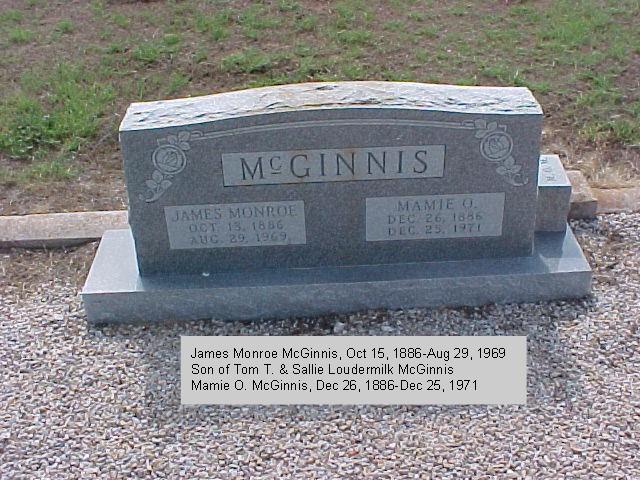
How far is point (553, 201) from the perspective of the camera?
3906 millimetres

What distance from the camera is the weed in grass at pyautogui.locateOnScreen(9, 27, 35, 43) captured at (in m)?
6.81

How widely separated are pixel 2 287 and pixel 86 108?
6.58 ft

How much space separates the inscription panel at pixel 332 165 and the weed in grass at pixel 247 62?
9.24ft

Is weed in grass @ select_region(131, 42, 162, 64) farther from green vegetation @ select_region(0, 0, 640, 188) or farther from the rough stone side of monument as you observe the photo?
the rough stone side of monument

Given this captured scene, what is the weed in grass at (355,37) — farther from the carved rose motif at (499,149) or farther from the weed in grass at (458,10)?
the carved rose motif at (499,149)

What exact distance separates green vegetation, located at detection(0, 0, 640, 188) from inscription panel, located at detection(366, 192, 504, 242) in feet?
5.67

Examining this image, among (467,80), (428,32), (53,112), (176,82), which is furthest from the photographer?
(428,32)

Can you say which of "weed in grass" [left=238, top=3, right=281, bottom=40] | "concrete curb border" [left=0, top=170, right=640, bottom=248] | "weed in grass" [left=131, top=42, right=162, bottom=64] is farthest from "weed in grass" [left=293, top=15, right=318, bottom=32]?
"concrete curb border" [left=0, top=170, right=640, bottom=248]

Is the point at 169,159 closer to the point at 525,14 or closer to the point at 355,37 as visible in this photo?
the point at 355,37

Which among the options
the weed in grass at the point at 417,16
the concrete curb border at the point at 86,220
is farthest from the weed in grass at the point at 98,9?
the concrete curb border at the point at 86,220

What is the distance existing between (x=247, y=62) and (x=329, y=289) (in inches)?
122

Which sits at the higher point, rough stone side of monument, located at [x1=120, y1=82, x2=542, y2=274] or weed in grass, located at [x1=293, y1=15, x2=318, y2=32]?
rough stone side of monument, located at [x1=120, y1=82, x2=542, y2=274]

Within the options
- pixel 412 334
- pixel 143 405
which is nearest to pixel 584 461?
pixel 412 334

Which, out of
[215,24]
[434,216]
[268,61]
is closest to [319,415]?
[434,216]
